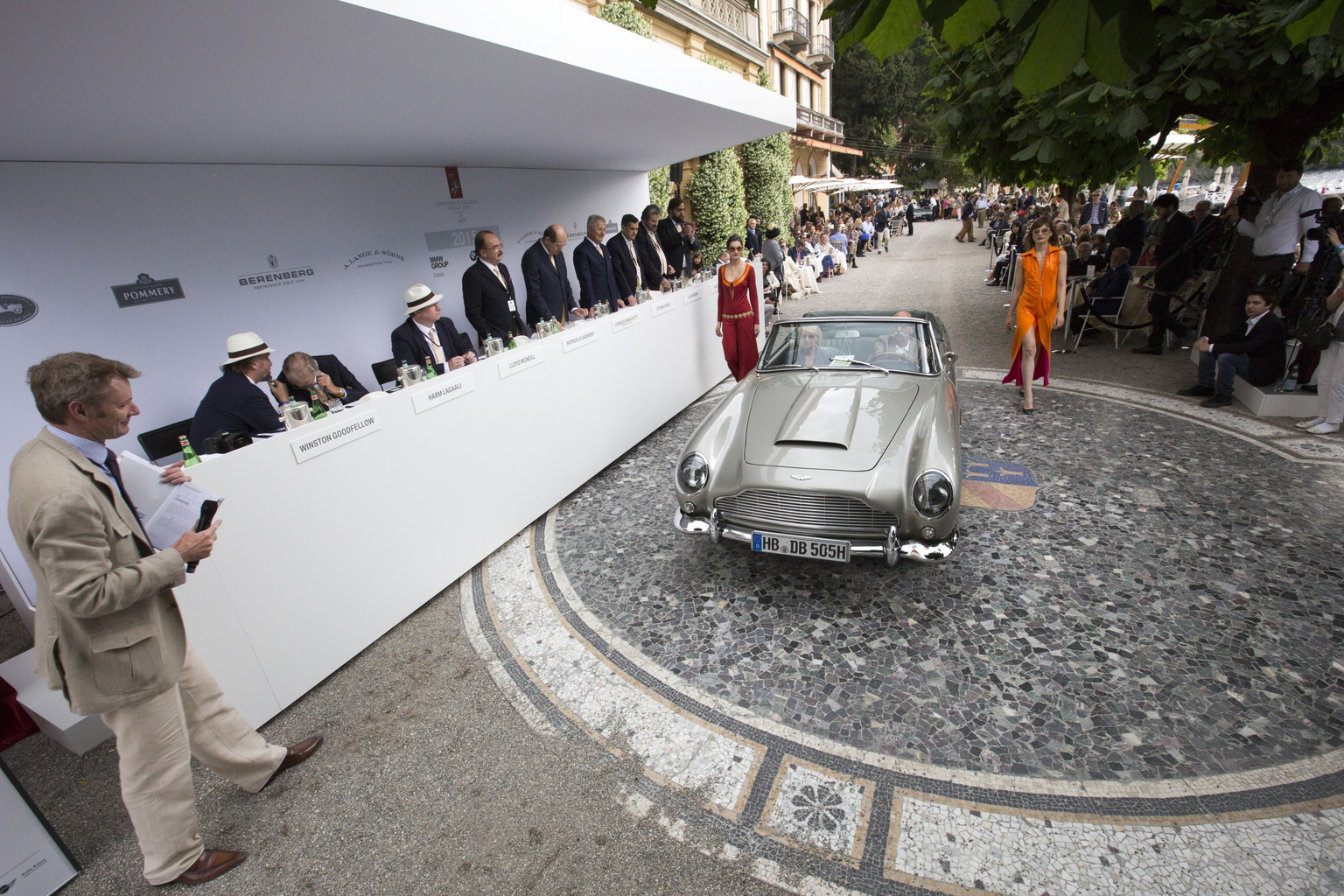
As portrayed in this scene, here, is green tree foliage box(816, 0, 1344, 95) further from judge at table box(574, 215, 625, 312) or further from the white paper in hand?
judge at table box(574, 215, 625, 312)

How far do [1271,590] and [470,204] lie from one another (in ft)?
29.3

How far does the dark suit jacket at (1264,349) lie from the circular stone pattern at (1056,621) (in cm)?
139

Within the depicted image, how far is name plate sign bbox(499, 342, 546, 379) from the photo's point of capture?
456 cm

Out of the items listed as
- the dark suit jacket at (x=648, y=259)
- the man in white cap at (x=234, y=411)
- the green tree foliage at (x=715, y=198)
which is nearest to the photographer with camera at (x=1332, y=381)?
the dark suit jacket at (x=648, y=259)

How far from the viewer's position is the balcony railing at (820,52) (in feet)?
114

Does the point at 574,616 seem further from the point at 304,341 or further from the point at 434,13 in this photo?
the point at 304,341

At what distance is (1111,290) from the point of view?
28.9ft

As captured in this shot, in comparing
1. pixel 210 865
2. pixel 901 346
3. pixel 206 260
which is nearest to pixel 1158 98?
pixel 901 346

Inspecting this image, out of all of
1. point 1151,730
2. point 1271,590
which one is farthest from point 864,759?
point 1271,590

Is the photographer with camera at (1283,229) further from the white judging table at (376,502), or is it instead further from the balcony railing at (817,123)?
the balcony railing at (817,123)

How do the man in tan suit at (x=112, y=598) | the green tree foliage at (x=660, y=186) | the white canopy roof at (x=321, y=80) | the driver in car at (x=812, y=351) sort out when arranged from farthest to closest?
1. the green tree foliage at (x=660, y=186)
2. the driver in car at (x=812, y=351)
3. the white canopy roof at (x=321, y=80)
4. the man in tan suit at (x=112, y=598)

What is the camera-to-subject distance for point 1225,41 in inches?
219

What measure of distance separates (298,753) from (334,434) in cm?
166

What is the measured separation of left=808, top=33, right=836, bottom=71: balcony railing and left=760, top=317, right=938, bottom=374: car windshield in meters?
37.3
